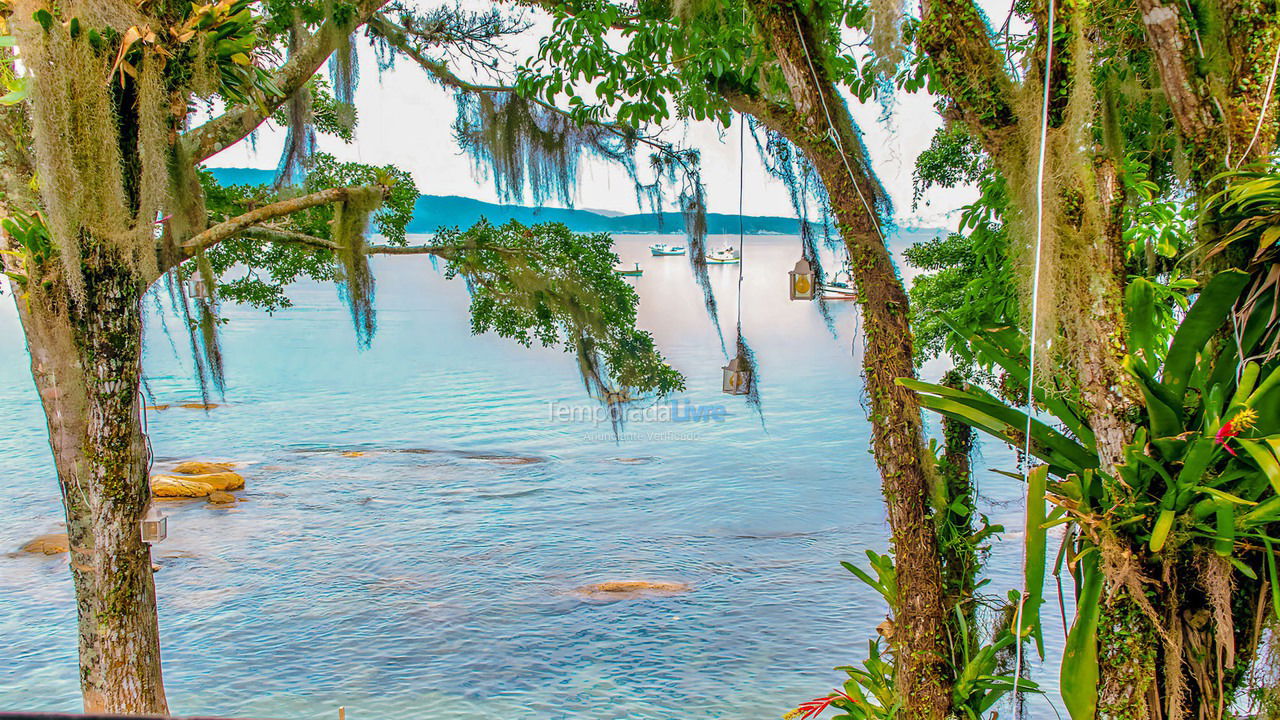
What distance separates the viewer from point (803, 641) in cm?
656

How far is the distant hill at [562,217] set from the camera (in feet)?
16.1

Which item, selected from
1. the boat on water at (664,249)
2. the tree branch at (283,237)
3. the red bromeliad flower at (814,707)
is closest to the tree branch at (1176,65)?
the red bromeliad flower at (814,707)

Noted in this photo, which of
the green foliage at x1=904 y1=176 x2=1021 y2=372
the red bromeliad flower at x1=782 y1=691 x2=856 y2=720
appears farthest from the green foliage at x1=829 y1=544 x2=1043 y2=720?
the green foliage at x1=904 y1=176 x2=1021 y2=372

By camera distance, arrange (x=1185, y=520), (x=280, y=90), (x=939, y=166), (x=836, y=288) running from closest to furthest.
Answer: (x=1185, y=520) < (x=836, y=288) < (x=280, y=90) < (x=939, y=166)

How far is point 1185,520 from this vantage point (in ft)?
5.85

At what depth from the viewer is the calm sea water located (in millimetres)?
5750

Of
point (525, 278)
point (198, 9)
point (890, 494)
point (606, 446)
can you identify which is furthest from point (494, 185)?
point (606, 446)

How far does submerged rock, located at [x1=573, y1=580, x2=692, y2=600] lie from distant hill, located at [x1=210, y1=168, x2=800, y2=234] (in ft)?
10.4

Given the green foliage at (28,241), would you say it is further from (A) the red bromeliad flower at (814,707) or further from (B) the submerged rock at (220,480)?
(B) the submerged rock at (220,480)

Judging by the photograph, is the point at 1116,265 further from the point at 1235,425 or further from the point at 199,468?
the point at 199,468

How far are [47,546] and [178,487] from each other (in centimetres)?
155

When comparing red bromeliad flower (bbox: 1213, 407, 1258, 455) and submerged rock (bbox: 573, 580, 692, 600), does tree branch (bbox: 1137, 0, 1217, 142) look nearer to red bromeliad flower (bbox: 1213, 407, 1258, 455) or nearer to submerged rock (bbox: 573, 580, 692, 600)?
red bromeliad flower (bbox: 1213, 407, 1258, 455)

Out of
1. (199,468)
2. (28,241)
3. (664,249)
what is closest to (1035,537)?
(28,241)

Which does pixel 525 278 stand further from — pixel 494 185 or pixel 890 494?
pixel 890 494
